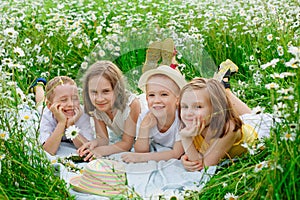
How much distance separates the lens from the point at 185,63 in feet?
10.4

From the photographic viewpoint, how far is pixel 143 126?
2.92m

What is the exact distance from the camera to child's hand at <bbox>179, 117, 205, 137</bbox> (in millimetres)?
2771

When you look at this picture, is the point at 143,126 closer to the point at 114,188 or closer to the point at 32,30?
the point at 114,188

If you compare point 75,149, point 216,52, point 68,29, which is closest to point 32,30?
point 68,29

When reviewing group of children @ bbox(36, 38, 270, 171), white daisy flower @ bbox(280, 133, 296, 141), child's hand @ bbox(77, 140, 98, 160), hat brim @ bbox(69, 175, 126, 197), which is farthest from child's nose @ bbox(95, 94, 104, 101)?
white daisy flower @ bbox(280, 133, 296, 141)

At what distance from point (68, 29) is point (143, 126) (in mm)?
2359

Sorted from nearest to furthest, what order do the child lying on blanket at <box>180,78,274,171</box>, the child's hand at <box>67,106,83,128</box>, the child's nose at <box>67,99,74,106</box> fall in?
1. the child lying on blanket at <box>180,78,274,171</box>
2. the child's hand at <box>67,106,83,128</box>
3. the child's nose at <box>67,99,74,106</box>

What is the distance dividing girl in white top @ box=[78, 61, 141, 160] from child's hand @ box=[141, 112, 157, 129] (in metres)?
0.05

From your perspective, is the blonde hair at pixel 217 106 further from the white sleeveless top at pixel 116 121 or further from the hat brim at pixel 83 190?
the hat brim at pixel 83 190

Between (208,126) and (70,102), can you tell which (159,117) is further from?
(70,102)

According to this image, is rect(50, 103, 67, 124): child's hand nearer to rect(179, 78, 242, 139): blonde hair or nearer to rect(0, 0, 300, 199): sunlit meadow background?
rect(0, 0, 300, 199): sunlit meadow background

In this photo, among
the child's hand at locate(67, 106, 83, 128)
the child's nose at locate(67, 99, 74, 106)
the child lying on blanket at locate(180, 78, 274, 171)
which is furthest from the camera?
the child's nose at locate(67, 99, 74, 106)

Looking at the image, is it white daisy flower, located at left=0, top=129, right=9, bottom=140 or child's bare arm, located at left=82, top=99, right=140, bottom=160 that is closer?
white daisy flower, located at left=0, top=129, right=9, bottom=140

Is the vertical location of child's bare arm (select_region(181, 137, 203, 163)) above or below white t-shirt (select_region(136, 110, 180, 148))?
below
